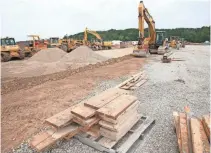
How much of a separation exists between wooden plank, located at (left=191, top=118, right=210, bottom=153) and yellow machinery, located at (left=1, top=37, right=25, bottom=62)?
18377 millimetres

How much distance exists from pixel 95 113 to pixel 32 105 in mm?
2855

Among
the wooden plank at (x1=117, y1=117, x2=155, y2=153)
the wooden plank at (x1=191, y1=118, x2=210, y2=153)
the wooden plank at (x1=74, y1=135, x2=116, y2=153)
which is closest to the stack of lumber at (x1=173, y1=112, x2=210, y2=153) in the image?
the wooden plank at (x1=191, y1=118, x2=210, y2=153)

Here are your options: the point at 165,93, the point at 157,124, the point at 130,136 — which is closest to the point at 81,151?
the point at 130,136

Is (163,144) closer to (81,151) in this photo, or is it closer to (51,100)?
(81,151)

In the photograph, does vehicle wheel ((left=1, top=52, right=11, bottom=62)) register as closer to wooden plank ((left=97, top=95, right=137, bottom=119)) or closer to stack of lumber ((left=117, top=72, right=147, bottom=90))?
stack of lumber ((left=117, top=72, right=147, bottom=90))

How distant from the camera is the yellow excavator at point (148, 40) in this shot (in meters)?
16.9

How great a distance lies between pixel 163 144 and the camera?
396 centimetres

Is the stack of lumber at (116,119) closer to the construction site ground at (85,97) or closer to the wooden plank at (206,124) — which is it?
the construction site ground at (85,97)

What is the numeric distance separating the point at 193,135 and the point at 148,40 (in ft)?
60.0

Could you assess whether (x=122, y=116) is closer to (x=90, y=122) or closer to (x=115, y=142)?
(x=115, y=142)

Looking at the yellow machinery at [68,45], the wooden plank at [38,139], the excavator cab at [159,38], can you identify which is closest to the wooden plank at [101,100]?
the wooden plank at [38,139]

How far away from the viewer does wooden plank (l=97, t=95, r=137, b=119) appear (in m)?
3.73

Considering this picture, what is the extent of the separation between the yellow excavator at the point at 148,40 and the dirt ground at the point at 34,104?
29.4ft

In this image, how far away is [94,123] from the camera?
153 inches
